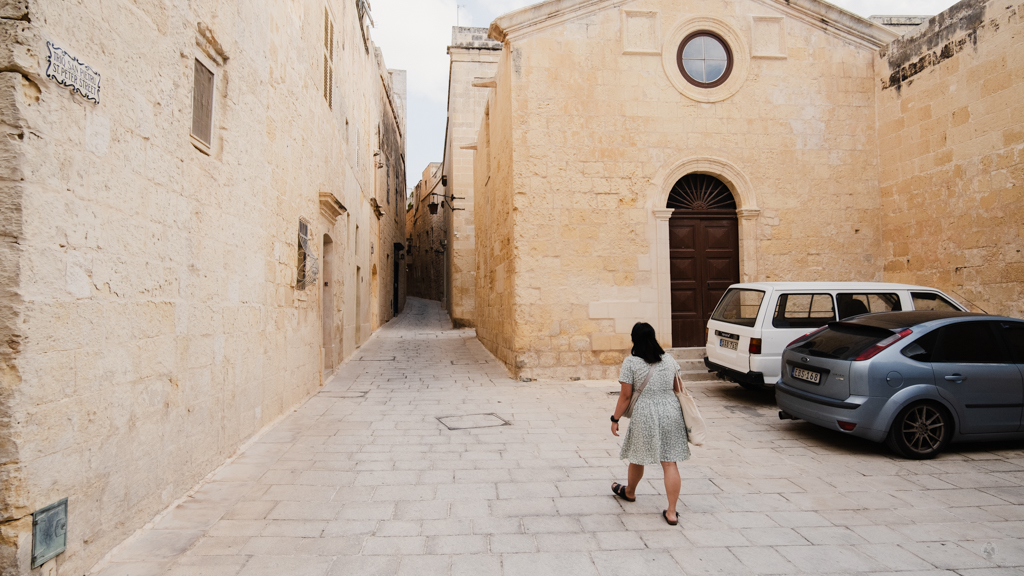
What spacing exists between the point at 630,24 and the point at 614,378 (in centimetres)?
647

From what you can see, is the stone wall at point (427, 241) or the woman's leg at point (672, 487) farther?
the stone wall at point (427, 241)

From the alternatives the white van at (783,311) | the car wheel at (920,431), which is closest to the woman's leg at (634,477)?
the car wheel at (920,431)

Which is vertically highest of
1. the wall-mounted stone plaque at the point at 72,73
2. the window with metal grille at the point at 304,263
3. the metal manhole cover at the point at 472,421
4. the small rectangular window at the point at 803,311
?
the wall-mounted stone plaque at the point at 72,73

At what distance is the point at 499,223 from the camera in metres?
11.2

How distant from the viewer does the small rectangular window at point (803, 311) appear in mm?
6914

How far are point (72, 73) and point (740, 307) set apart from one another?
7.44 metres

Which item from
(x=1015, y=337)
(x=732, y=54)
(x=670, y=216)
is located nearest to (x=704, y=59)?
(x=732, y=54)

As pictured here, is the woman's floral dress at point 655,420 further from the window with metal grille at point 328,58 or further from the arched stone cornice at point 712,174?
the window with metal grille at point 328,58

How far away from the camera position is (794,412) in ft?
18.2

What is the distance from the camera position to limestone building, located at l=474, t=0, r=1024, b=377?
9148 millimetres

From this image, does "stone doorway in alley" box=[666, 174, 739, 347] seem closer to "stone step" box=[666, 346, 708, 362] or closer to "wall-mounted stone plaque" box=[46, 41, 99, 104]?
"stone step" box=[666, 346, 708, 362]

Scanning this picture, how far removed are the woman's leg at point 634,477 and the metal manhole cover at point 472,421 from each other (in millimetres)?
2500

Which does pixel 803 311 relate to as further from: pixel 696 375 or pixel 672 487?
pixel 672 487

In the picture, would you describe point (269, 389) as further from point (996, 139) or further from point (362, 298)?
point (996, 139)
